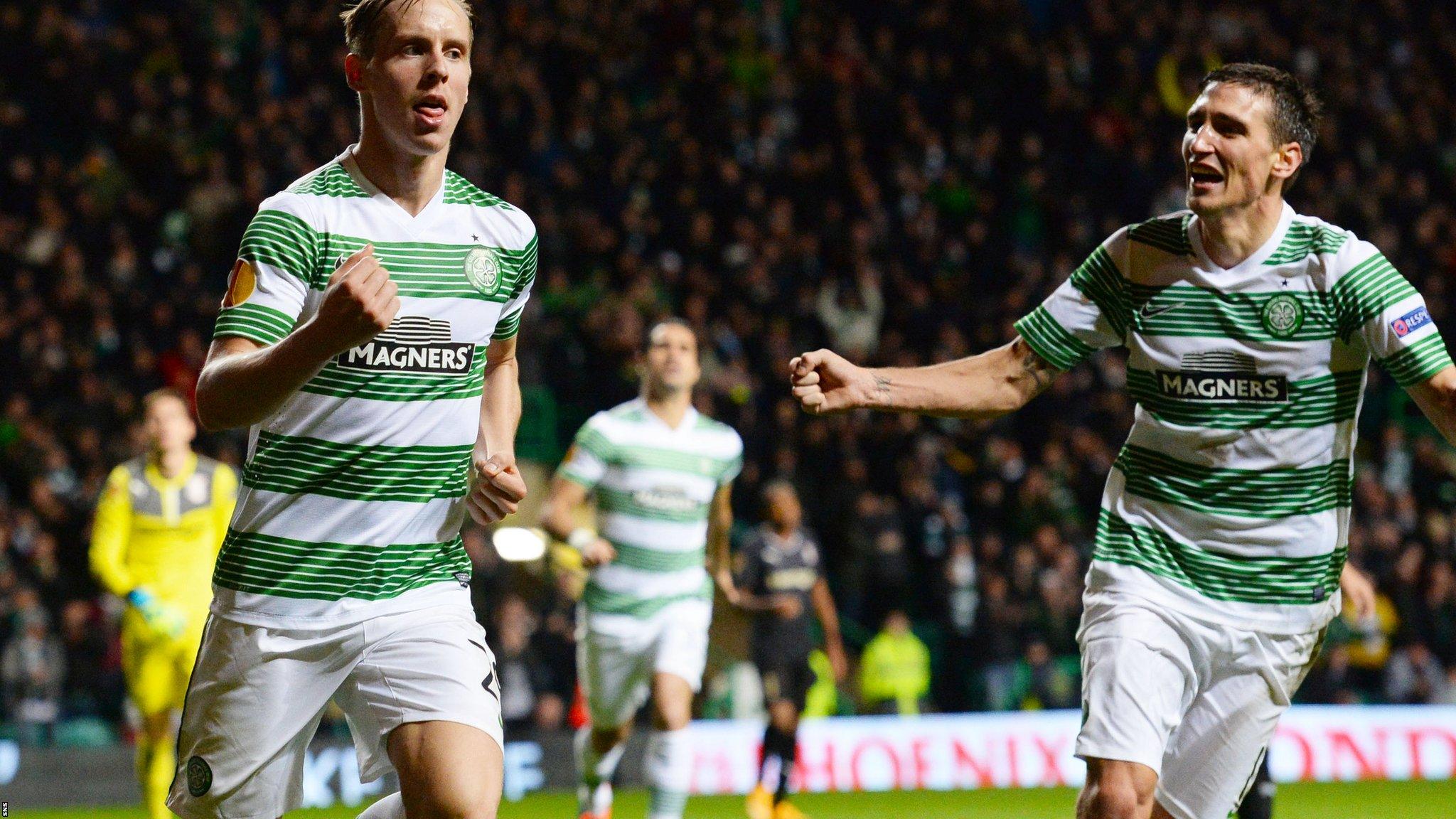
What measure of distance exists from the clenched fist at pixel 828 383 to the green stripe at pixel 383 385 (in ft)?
2.91

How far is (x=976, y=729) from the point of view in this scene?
1297 centimetres

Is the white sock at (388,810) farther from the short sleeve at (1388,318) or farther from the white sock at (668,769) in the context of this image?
the white sock at (668,769)

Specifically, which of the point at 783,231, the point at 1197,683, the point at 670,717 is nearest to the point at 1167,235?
the point at 1197,683

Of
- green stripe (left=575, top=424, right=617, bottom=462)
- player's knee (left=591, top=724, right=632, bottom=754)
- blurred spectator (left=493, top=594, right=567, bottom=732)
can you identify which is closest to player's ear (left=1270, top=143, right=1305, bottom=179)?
green stripe (left=575, top=424, right=617, bottom=462)

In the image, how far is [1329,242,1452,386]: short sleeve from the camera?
4633 millimetres

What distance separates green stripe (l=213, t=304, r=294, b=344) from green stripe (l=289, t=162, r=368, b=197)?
13.7 inches

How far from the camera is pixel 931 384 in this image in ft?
16.0

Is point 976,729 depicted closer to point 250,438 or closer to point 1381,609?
point 1381,609

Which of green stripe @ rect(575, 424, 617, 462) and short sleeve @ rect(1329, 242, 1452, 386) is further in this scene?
green stripe @ rect(575, 424, 617, 462)

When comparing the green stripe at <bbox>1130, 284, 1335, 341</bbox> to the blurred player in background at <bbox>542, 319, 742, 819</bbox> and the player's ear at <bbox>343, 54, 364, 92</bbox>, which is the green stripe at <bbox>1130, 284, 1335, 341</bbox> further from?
the blurred player in background at <bbox>542, 319, 742, 819</bbox>

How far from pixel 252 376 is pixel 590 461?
5.03 meters

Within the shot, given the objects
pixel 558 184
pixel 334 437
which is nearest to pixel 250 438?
pixel 334 437

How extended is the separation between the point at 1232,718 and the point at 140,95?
12.5 m

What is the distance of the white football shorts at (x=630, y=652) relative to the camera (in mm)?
8211
